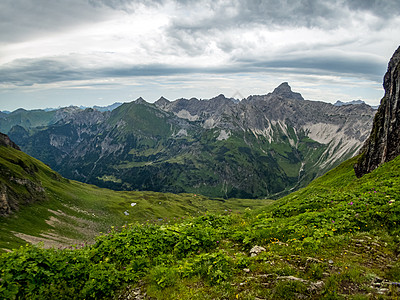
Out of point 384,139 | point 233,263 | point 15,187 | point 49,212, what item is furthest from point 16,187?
point 384,139

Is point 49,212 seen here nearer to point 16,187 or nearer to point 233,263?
point 16,187

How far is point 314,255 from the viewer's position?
→ 11.4m

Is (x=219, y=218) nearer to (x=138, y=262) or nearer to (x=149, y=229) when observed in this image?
(x=149, y=229)

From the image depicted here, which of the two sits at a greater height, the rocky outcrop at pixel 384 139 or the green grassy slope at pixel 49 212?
the rocky outcrop at pixel 384 139

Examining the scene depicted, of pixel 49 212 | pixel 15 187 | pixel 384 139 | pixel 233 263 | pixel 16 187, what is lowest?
pixel 49 212

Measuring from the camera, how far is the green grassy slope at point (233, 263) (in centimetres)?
940

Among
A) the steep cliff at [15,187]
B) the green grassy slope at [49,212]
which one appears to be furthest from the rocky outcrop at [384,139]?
the steep cliff at [15,187]

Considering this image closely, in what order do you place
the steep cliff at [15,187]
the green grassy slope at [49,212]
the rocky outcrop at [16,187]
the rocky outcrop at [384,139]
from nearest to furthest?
1. the rocky outcrop at [384,139]
2. the green grassy slope at [49,212]
3. the rocky outcrop at [16,187]
4. the steep cliff at [15,187]

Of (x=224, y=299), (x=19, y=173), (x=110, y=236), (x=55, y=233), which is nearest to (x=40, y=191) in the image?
(x=19, y=173)

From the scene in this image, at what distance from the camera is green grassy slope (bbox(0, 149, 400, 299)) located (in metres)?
9.40

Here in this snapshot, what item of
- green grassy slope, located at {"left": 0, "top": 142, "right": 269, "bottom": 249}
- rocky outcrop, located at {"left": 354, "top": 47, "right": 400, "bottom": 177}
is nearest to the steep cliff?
green grassy slope, located at {"left": 0, "top": 142, "right": 269, "bottom": 249}

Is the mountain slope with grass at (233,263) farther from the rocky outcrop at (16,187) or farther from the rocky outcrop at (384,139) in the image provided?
the rocky outcrop at (16,187)

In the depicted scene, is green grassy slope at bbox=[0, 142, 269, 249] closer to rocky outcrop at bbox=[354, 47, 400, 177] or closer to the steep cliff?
the steep cliff

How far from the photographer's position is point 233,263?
1179 centimetres
